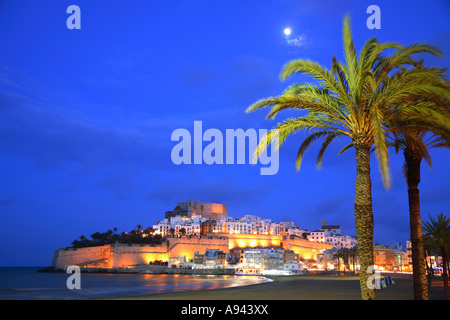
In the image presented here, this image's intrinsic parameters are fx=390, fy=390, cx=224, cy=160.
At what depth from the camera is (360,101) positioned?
935 centimetres

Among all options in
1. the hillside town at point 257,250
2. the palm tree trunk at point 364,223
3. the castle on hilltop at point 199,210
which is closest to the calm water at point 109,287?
the palm tree trunk at point 364,223

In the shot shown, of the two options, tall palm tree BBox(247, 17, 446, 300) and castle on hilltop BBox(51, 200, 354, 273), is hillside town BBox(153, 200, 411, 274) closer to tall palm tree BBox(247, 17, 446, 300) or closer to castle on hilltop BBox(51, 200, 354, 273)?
castle on hilltop BBox(51, 200, 354, 273)

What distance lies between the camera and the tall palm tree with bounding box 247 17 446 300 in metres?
8.88

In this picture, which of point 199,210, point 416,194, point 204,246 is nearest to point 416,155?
point 416,194

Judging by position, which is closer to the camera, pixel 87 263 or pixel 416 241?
pixel 416 241

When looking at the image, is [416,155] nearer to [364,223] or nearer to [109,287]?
[364,223]

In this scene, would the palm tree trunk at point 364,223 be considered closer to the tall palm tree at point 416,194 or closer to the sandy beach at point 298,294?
the tall palm tree at point 416,194

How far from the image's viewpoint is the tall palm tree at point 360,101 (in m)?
8.88

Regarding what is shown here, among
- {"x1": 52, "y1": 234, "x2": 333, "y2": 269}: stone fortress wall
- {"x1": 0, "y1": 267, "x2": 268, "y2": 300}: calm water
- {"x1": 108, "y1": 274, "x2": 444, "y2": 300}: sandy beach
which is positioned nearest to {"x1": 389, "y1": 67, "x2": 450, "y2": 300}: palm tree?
{"x1": 108, "y1": 274, "x2": 444, "y2": 300}: sandy beach

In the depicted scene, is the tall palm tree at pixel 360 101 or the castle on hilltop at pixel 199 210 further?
the castle on hilltop at pixel 199 210
